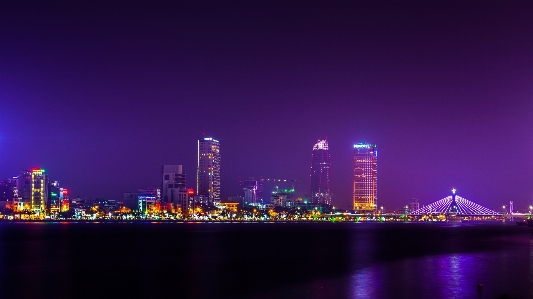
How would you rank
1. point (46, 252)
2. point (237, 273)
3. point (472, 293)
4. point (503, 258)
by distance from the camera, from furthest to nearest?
point (46, 252) < point (503, 258) < point (237, 273) < point (472, 293)

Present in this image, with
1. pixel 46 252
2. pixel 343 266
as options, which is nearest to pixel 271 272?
pixel 343 266

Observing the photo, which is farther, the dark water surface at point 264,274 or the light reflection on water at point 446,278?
the dark water surface at point 264,274

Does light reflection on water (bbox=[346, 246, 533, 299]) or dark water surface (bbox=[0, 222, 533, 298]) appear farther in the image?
dark water surface (bbox=[0, 222, 533, 298])

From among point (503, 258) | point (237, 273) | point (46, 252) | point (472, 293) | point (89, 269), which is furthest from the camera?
point (46, 252)

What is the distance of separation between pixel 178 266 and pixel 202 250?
18.2m

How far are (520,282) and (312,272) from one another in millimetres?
12501

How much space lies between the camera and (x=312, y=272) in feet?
141

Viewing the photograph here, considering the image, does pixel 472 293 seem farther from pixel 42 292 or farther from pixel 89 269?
pixel 89 269

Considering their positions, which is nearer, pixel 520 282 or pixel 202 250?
pixel 520 282

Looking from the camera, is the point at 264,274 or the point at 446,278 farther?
the point at 264,274

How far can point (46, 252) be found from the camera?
207ft

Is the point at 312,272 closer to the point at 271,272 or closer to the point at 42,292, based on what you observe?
the point at 271,272

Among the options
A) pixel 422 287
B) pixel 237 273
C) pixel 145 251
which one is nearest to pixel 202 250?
pixel 145 251

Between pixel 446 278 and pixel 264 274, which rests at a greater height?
pixel 446 278
